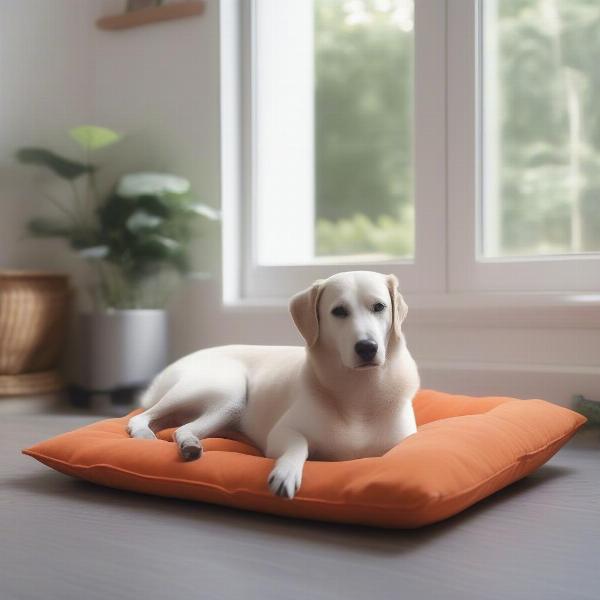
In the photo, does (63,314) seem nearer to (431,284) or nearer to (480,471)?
(431,284)

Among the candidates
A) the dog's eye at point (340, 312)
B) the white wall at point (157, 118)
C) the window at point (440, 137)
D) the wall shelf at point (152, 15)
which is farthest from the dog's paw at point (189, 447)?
the wall shelf at point (152, 15)

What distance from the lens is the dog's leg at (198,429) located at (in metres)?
1.64

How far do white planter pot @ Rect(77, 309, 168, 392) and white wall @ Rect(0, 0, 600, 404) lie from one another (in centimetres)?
28

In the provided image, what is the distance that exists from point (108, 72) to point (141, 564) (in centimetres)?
282

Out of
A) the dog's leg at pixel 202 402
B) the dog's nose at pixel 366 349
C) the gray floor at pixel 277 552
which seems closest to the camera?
the gray floor at pixel 277 552

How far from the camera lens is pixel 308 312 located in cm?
168

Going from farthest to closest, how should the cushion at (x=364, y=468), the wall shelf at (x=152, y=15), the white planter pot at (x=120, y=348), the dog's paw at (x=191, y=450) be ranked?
the wall shelf at (x=152, y=15) < the white planter pot at (x=120, y=348) < the dog's paw at (x=191, y=450) < the cushion at (x=364, y=468)

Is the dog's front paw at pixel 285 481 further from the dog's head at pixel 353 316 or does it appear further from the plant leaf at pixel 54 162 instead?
the plant leaf at pixel 54 162

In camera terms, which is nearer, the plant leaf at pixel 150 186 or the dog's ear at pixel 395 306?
the dog's ear at pixel 395 306

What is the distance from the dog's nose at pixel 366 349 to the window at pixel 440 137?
1308mm

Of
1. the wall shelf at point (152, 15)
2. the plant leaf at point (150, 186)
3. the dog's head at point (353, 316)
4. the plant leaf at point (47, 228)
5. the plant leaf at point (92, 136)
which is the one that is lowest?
the dog's head at point (353, 316)

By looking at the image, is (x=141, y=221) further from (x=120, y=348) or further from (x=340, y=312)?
(x=340, y=312)

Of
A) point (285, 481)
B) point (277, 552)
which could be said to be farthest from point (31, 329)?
point (277, 552)

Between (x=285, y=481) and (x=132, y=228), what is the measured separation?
1770 mm
